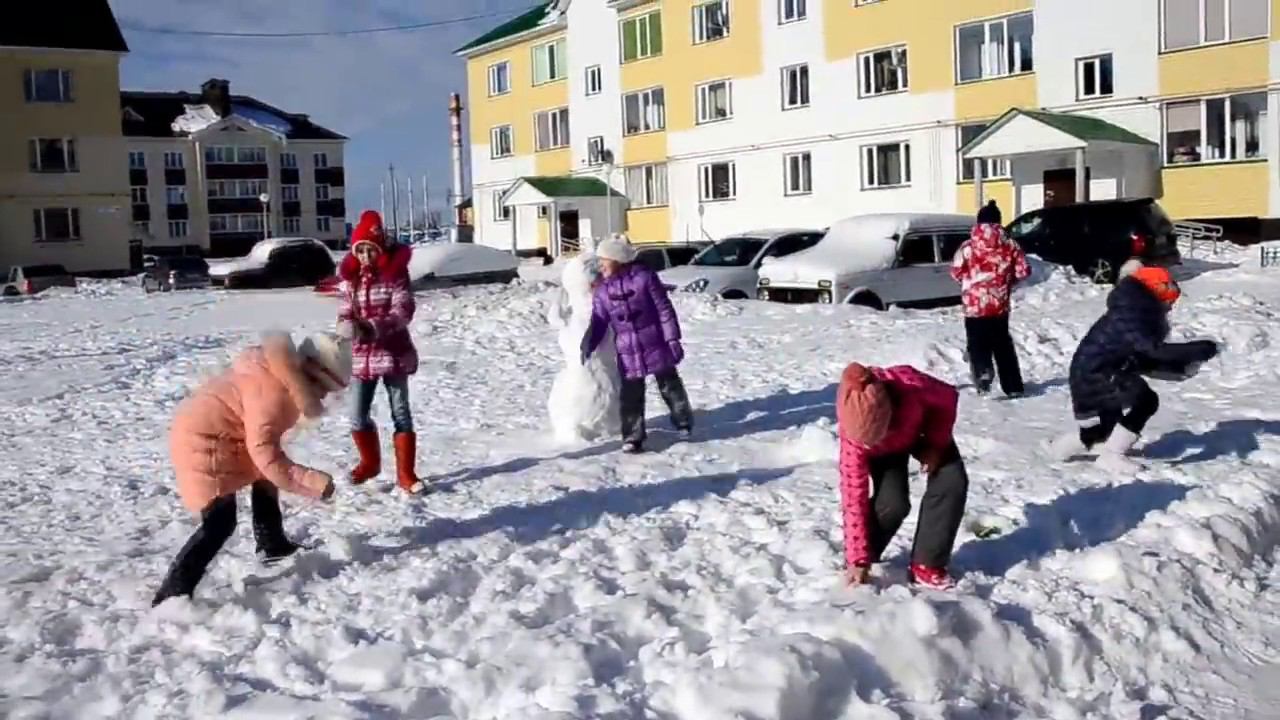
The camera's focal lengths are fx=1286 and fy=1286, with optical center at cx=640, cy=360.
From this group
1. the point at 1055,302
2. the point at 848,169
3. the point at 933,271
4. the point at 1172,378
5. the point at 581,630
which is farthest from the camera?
the point at 848,169

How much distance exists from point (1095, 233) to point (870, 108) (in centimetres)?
1498

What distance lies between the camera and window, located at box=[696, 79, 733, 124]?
40.8m

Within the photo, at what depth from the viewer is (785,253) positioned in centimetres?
2144

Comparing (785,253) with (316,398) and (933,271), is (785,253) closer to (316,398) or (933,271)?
(933,271)

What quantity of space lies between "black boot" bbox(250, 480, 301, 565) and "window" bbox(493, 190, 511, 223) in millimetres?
45179

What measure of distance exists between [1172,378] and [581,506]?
3539 millimetres

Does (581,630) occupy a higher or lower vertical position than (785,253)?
lower

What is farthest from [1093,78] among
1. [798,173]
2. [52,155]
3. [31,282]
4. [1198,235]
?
[52,155]

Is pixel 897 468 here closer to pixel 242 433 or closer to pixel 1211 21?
pixel 242 433

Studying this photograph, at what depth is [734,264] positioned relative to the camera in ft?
70.1

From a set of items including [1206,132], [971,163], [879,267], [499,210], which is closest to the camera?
[879,267]

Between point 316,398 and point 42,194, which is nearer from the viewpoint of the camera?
point 316,398

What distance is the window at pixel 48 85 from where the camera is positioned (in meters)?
48.6

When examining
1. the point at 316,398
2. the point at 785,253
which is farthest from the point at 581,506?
the point at 785,253
